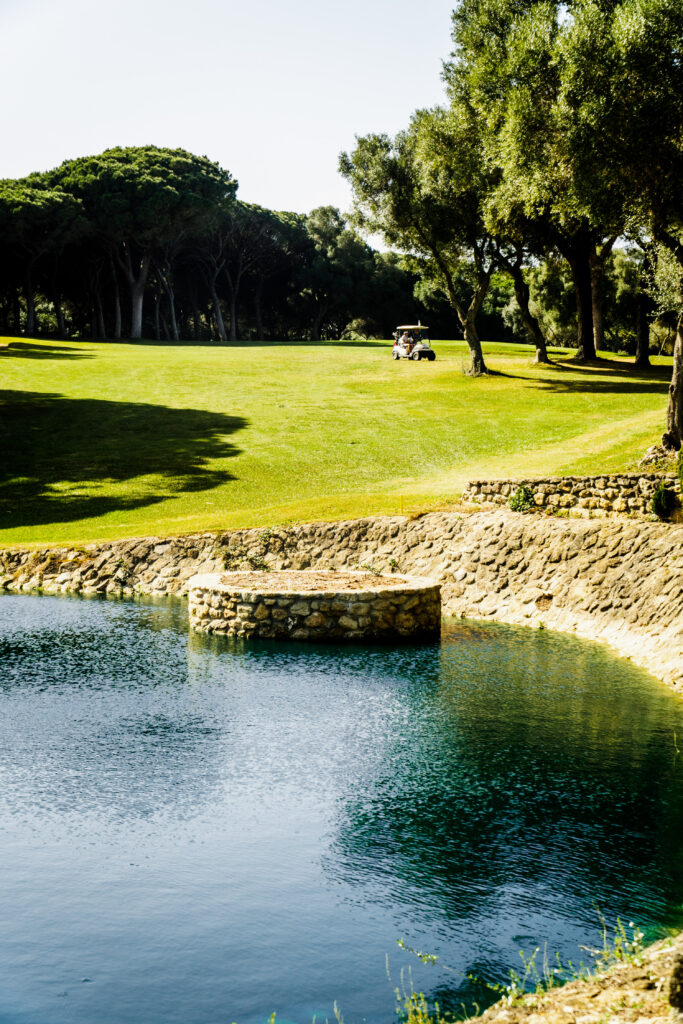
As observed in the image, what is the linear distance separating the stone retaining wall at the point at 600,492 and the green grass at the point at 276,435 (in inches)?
140

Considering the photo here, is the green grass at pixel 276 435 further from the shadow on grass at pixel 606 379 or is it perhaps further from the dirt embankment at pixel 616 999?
the dirt embankment at pixel 616 999

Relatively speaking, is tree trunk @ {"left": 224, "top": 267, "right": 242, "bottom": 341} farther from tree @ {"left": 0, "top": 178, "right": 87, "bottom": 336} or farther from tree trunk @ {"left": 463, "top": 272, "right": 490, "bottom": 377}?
tree trunk @ {"left": 463, "top": 272, "right": 490, "bottom": 377}

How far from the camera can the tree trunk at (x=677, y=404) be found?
27.8 meters

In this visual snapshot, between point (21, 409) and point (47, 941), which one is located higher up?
point (21, 409)

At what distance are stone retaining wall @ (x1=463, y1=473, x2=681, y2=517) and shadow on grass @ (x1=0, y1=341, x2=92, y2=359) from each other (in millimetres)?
41662

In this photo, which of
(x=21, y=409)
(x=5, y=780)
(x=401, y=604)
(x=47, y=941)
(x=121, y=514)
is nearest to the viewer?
(x=47, y=941)

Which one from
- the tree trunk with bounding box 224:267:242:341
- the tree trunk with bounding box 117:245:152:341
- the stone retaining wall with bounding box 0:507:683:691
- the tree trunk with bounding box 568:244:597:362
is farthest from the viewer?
the tree trunk with bounding box 224:267:242:341

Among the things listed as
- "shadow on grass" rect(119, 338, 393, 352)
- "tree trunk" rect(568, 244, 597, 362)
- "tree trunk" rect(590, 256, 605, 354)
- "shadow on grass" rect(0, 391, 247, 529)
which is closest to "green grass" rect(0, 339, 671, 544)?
"shadow on grass" rect(0, 391, 247, 529)

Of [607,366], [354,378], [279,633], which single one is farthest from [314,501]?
[607,366]

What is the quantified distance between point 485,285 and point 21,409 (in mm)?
22484

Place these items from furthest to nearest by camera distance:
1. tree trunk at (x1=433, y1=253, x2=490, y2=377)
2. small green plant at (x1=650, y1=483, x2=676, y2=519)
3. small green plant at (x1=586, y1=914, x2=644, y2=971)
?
tree trunk at (x1=433, y1=253, x2=490, y2=377), small green plant at (x1=650, y1=483, x2=676, y2=519), small green plant at (x1=586, y1=914, x2=644, y2=971)

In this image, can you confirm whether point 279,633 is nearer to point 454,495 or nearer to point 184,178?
point 454,495

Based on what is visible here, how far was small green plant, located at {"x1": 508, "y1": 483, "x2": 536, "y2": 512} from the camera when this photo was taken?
24000 mm

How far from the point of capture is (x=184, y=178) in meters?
75.8
